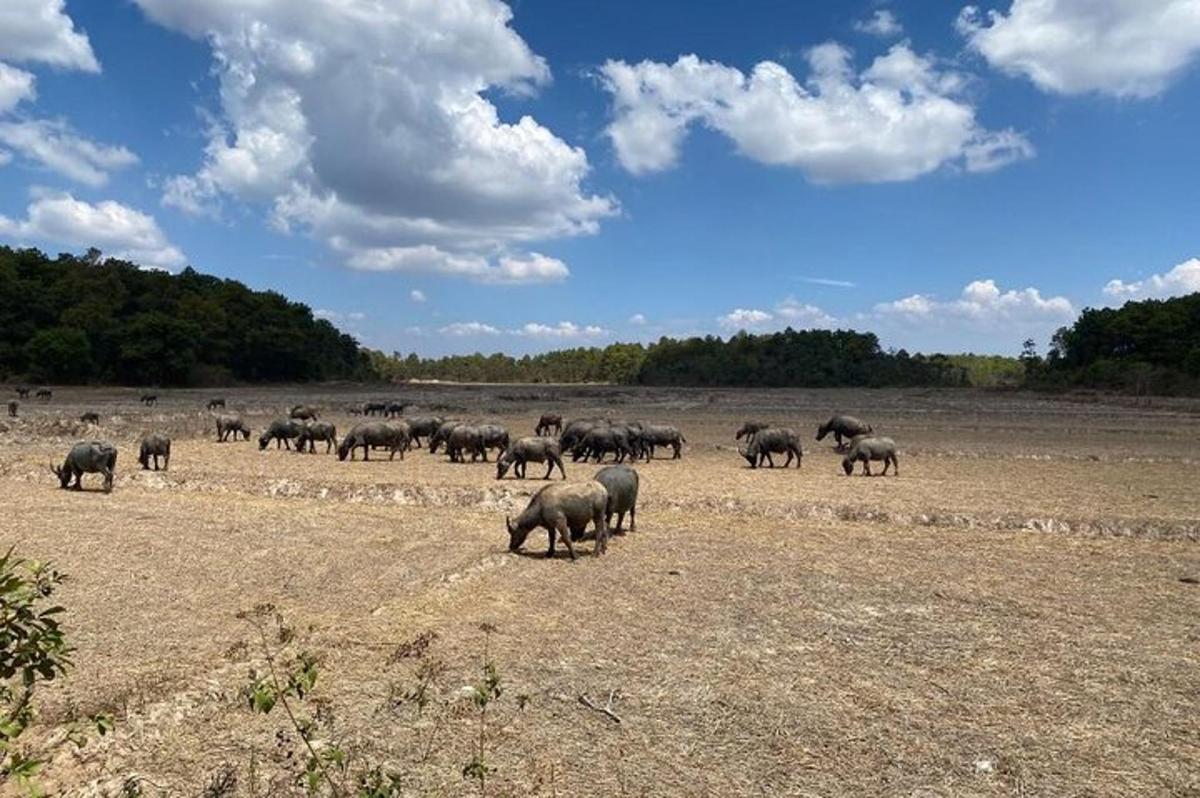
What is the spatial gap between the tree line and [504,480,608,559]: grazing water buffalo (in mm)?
78846

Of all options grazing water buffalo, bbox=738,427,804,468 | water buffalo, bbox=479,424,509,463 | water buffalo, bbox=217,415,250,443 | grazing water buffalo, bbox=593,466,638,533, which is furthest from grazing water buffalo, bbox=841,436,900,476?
water buffalo, bbox=217,415,250,443

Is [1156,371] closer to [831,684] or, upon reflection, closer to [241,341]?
[831,684]

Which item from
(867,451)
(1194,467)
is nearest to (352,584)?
(867,451)

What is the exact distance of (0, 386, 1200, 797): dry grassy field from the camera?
7.40 metres

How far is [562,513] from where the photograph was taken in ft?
48.6

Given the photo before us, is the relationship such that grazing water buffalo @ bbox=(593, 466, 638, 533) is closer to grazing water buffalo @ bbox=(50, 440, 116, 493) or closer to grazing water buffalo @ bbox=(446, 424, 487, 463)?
grazing water buffalo @ bbox=(50, 440, 116, 493)

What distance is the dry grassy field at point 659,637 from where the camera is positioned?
7.40 meters

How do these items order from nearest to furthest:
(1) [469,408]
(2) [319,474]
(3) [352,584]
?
(3) [352,584] → (2) [319,474] → (1) [469,408]

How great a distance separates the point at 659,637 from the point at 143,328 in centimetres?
8478

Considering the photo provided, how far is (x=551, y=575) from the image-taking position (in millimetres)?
13531

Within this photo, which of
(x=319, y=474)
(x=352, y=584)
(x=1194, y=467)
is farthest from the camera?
(x=1194, y=467)

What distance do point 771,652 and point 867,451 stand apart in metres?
17.8

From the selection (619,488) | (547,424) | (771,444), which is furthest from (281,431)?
(619,488)

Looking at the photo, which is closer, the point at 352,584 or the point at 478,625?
the point at 478,625
